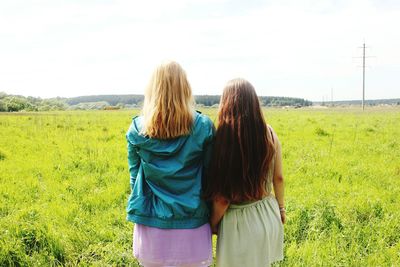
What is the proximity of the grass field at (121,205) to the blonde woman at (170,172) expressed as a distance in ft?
5.42

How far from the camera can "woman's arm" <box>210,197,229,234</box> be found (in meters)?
3.03

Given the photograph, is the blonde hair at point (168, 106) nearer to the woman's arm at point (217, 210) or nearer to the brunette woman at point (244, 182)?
the brunette woman at point (244, 182)

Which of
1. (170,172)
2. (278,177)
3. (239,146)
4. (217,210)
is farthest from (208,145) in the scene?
(278,177)

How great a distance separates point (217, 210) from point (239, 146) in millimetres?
591

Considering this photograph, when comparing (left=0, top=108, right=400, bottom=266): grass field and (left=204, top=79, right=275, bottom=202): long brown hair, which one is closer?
(left=204, top=79, right=275, bottom=202): long brown hair

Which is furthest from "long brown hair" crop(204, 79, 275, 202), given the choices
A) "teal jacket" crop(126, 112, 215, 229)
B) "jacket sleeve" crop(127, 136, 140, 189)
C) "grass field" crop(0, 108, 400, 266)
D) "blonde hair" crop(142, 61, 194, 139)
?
"grass field" crop(0, 108, 400, 266)

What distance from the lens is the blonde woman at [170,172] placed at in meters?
2.82

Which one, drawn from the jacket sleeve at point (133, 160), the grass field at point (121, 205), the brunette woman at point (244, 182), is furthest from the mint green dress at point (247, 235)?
the grass field at point (121, 205)

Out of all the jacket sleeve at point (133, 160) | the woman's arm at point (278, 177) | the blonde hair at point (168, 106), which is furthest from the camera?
the woman's arm at point (278, 177)

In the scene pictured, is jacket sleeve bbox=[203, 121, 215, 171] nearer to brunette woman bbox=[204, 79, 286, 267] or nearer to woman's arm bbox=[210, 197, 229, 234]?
brunette woman bbox=[204, 79, 286, 267]

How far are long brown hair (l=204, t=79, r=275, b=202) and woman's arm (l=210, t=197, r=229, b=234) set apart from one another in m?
0.07

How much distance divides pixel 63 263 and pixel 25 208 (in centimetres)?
212

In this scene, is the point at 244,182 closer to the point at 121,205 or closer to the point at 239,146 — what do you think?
the point at 239,146

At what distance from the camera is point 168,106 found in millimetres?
2828
